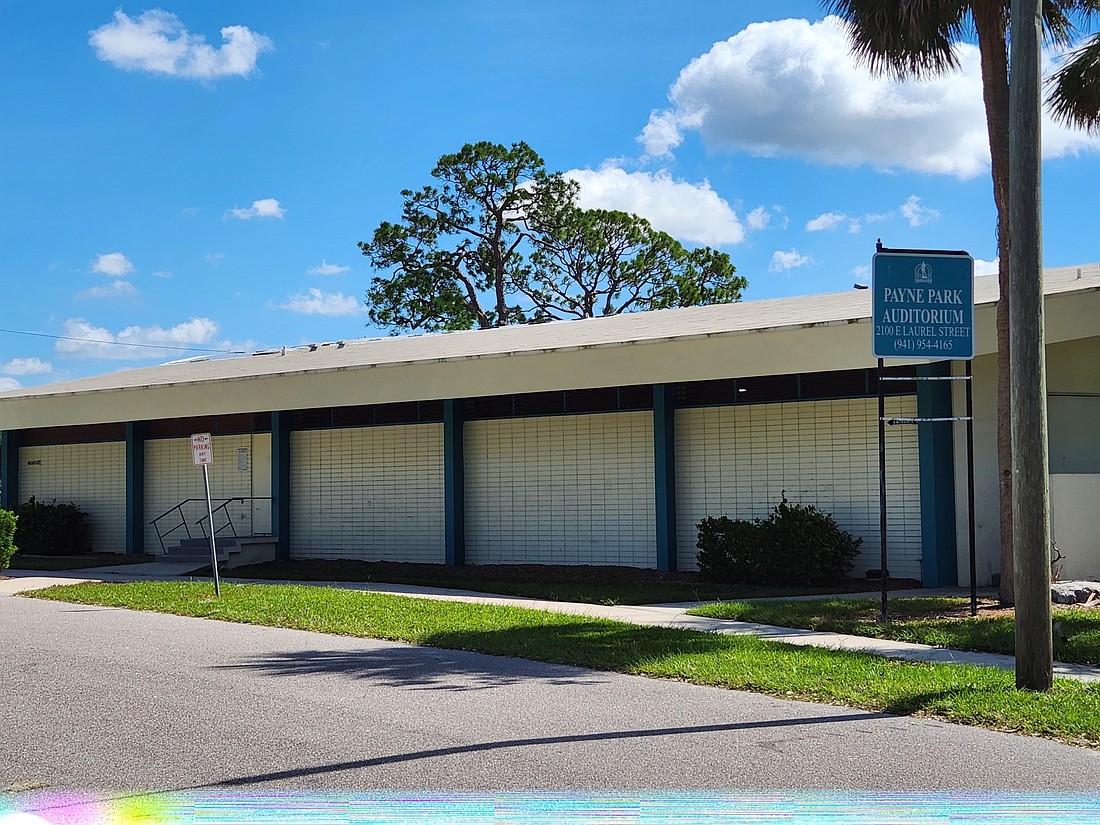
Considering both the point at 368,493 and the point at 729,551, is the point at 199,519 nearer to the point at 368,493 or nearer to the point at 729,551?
the point at 368,493

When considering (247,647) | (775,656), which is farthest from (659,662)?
(247,647)

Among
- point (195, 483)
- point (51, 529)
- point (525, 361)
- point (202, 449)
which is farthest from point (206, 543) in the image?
point (525, 361)

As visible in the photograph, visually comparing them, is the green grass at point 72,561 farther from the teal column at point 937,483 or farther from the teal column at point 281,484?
the teal column at point 937,483

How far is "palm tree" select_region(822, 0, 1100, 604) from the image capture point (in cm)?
1470

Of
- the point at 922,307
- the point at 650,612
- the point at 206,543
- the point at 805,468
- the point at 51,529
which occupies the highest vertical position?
the point at 922,307

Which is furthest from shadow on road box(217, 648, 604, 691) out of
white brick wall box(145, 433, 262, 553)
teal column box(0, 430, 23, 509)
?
teal column box(0, 430, 23, 509)

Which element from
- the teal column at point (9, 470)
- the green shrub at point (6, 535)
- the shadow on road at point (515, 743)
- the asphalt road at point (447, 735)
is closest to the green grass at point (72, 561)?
the green shrub at point (6, 535)

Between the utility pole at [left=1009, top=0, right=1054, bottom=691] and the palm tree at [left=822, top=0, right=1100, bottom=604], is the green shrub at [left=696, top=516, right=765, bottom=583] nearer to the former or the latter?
the palm tree at [left=822, top=0, right=1100, bottom=604]

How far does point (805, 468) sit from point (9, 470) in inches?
817

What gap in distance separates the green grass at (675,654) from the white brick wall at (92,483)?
10.9 metres

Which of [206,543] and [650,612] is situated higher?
[206,543]

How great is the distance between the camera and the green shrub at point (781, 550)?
59.4ft

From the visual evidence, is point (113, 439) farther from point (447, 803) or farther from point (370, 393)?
point (447, 803)

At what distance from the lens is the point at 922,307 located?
13.9 meters
